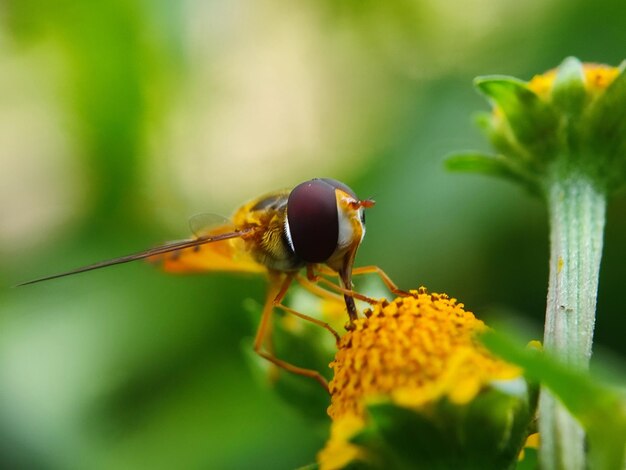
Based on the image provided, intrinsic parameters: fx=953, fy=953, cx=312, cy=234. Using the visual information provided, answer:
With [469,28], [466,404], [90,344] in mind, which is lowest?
[90,344]

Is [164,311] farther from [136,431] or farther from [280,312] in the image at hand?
[280,312]

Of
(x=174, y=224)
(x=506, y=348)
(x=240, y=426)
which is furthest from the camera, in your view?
(x=174, y=224)

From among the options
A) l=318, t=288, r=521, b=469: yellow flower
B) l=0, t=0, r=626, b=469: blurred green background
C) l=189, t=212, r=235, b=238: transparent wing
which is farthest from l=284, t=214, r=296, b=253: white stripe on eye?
l=0, t=0, r=626, b=469: blurred green background

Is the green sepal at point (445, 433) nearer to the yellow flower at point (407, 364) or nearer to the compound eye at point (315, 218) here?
the yellow flower at point (407, 364)

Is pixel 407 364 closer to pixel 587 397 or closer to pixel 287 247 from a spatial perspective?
pixel 587 397

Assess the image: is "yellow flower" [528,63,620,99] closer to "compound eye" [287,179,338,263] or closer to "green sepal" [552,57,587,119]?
"green sepal" [552,57,587,119]

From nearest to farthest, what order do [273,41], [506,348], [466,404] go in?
[506,348] < [466,404] < [273,41]

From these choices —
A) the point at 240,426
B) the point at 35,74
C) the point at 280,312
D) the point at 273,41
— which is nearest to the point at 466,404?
the point at 280,312
